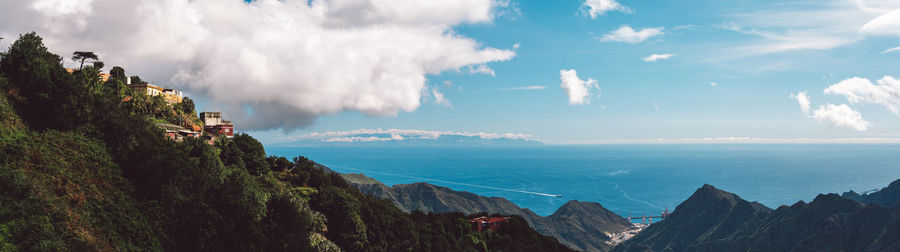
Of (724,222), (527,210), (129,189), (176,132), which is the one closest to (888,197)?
(724,222)

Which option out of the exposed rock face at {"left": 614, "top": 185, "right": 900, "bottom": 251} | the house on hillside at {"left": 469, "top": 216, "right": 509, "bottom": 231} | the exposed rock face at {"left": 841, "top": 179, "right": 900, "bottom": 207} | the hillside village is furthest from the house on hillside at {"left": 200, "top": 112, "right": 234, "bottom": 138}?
the exposed rock face at {"left": 841, "top": 179, "right": 900, "bottom": 207}

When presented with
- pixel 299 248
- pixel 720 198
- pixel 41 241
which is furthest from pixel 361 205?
pixel 720 198

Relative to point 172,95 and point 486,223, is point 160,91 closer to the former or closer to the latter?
point 172,95

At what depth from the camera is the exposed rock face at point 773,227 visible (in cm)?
9700

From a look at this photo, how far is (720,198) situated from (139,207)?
149162 mm

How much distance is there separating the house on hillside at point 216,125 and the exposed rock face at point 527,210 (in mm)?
84336

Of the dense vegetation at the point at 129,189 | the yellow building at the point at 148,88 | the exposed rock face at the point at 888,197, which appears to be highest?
the yellow building at the point at 148,88

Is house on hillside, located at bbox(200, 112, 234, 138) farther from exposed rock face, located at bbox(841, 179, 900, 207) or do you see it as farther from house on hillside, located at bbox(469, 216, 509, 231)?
exposed rock face, located at bbox(841, 179, 900, 207)

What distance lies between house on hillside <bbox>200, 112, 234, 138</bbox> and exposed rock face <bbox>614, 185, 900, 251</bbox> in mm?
100693

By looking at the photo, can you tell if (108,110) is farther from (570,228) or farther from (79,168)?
(570,228)

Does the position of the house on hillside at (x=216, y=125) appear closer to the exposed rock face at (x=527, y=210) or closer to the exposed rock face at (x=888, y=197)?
the exposed rock face at (x=527, y=210)

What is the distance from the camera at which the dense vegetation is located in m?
26.0

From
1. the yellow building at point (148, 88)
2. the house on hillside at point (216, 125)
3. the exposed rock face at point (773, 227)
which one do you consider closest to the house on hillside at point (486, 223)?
the house on hillside at point (216, 125)

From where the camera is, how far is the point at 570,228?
148m
